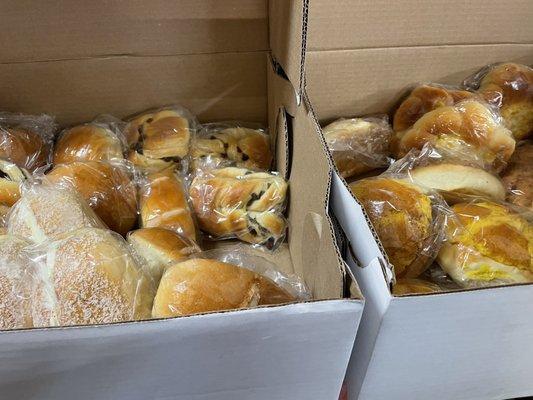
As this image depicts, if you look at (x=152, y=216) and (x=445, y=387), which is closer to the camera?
(x=445, y=387)

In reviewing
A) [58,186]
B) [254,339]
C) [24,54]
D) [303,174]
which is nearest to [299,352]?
[254,339]

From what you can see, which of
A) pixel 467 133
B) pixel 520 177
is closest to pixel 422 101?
pixel 467 133

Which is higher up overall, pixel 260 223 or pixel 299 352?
pixel 299 352

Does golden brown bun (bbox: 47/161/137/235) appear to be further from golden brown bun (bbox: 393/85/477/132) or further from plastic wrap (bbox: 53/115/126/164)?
golden brown bun (bbox: 393/85/477/132)

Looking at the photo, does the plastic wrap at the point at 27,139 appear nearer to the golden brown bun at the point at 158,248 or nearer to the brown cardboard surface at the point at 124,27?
the brown cardboard surface at the point at 124,27

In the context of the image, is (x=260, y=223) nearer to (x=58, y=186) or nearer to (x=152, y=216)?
(x=152, y=216)

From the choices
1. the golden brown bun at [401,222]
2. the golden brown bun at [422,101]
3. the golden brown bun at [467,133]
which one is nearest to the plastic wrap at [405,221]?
the golden brown bun at [401,222]

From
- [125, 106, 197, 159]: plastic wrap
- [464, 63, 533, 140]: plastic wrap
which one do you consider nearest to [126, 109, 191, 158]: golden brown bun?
[125, 106, 197, 159]: plastic wrap
